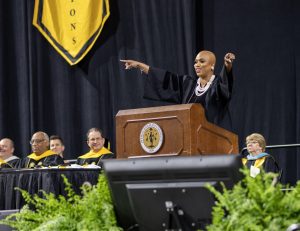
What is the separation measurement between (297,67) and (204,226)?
6505 mm

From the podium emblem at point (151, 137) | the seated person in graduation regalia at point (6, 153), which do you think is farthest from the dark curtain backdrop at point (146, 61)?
the podium emblem at point (151, 137)

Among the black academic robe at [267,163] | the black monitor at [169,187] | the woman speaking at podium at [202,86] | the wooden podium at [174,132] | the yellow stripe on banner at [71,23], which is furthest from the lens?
the yellow stripe on banner at [71,23]

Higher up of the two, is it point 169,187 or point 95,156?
point 169,187

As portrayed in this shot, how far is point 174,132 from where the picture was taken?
3885 mm

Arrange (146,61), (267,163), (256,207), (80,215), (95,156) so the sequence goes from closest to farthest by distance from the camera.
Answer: (256,207) < (80,215) < (267,163) < (95,156) < (146,61)

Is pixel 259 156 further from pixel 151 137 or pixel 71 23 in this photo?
pixel 71 23

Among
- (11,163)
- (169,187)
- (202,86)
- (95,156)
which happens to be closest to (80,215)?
(169,187)

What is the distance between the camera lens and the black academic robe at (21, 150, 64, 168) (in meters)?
8.59

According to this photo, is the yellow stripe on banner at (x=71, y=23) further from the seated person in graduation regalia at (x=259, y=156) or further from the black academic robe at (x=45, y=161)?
the seated person in graduation regalia at (x=259, y=156)

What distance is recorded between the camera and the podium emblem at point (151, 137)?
3.86 metres

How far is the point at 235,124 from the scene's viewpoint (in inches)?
→ 364

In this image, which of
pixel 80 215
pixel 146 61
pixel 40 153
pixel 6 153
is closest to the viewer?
pixel 80 215

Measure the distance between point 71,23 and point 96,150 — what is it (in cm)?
254

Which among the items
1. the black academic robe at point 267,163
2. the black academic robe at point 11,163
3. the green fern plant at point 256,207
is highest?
the green fern plant at point 256,207
